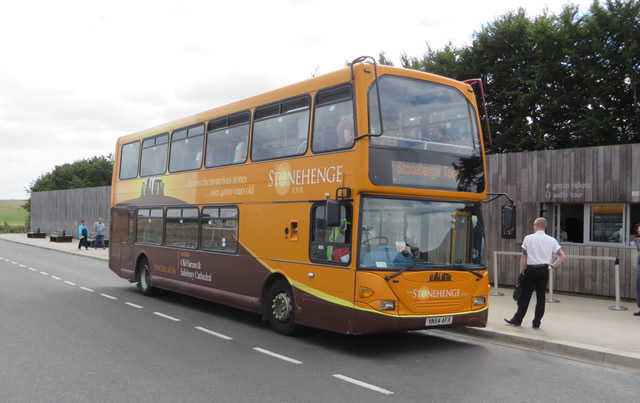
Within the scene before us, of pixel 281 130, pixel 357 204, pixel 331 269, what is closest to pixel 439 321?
pixel 331 269

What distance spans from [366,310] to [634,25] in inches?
938

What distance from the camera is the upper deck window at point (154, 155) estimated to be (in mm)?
13305

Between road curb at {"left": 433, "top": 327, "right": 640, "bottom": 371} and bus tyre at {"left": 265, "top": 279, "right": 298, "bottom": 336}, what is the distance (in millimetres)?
2738

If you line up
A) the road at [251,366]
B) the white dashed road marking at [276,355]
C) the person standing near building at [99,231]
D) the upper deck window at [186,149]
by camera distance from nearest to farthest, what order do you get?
the road at [251,366], the white dashed road marking at [276,355], the upper deck window at [186,149], the person standing near building at [99,231]

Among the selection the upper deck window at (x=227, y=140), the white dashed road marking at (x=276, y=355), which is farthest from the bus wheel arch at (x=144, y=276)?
the white dashed road marking at (x=276, y=355)

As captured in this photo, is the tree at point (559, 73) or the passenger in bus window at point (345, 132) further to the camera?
the tree at point (559, 73)

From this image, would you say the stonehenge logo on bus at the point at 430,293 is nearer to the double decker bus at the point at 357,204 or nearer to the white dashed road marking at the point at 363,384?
the double decker bus at the point at 357,204

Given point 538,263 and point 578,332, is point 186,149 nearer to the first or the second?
point 538,263

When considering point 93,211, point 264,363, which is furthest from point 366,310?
point 93,211

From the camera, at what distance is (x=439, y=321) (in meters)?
8.02

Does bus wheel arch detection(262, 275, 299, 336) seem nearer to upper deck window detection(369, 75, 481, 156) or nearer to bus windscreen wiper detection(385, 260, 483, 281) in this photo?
bus windscreen wiper detection(385, 260, 483, 281)

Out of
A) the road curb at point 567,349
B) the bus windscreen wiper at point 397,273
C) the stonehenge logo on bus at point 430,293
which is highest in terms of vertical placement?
the bus windscreen wiper at point 397,273

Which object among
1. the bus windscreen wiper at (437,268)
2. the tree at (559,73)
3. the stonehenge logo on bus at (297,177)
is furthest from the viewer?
the tree at (559,73)

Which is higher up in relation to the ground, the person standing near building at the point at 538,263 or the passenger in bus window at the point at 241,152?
the passenger in bus window at the point at 241,152
